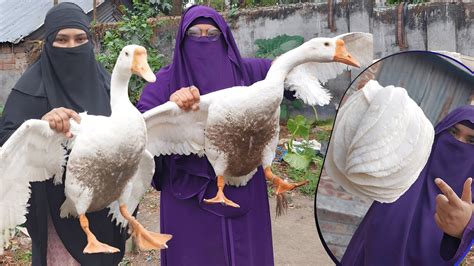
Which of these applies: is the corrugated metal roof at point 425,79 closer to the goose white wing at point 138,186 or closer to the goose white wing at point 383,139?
the goose white wing at point 383,139

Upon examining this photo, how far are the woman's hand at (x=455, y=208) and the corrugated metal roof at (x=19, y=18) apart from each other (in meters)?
8.15

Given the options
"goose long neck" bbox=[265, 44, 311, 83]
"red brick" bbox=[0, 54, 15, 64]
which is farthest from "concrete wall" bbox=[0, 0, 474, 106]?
"goose long neck" bbox=[265, 44, 311, 83]

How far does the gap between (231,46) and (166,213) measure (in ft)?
2.83

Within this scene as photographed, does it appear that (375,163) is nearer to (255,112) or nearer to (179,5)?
(255,112)

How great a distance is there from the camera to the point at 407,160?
6.13ft

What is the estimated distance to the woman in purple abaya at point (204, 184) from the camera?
229 cm

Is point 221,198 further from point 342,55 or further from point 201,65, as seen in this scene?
point 342,55

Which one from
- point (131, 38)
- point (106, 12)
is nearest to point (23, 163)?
point (131, 38)

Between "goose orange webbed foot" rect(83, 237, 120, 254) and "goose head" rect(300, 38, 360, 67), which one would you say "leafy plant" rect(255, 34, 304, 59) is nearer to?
"goose head" rect(300, 38, 360, 67)

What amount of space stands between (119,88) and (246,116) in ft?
1.64

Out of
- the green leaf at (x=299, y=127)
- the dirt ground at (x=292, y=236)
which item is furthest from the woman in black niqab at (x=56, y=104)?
the green leaf at (x=299, y=127)

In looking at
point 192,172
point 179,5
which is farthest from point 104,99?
point 179,5

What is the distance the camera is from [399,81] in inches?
80.3

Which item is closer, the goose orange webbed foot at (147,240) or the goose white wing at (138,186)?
the goose orange webbed foot at (147,240)
